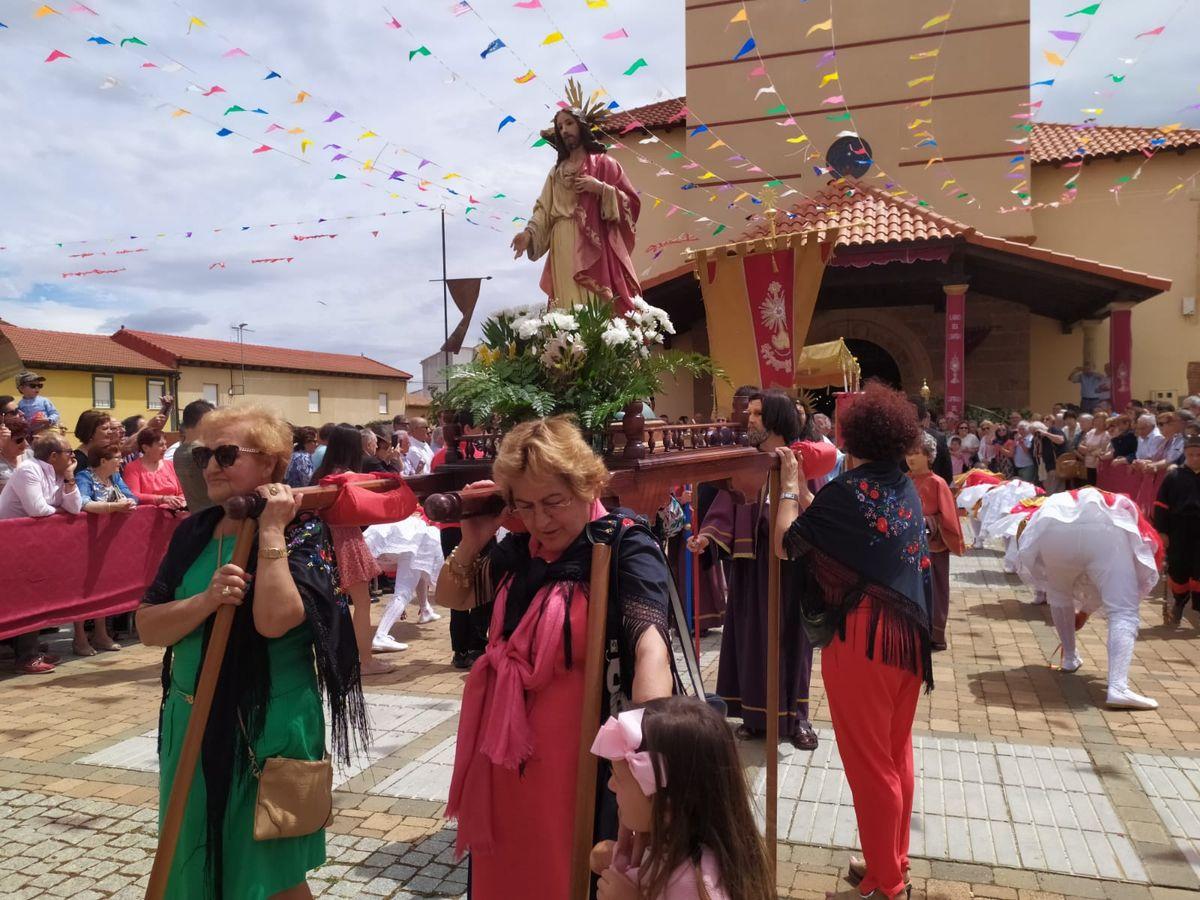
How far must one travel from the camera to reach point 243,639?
2.45 m

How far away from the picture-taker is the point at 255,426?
250cm

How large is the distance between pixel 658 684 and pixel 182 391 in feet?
143

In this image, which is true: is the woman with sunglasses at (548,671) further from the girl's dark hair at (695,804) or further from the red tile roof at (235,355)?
the red tile roof at (235,355)

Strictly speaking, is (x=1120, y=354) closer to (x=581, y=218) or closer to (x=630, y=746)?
(x=581, y=218)

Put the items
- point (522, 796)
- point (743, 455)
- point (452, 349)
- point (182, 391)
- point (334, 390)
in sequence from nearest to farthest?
point (522, 796) < point (743, 455) < point (452, 349) < point (182, 391) < point (334, 390)

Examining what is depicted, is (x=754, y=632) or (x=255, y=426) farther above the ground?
(x=255, y=426)

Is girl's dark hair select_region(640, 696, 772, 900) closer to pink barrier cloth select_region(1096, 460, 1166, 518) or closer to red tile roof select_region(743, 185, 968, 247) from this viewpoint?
pink barrier cloth select_region(1096, 460, 1166, 518)

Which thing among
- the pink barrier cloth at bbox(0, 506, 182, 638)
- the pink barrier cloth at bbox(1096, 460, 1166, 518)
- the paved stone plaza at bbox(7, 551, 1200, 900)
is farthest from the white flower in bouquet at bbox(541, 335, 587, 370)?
the pink barrier cloth at bbox(1096, 460, 1166, 518)

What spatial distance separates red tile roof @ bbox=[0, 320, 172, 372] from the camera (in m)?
35.2

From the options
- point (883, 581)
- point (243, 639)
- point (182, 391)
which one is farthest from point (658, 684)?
point (182, 391)

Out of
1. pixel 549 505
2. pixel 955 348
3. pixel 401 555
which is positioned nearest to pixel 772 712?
A: pixel 549 505

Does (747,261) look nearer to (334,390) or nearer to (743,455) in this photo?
(743,455)

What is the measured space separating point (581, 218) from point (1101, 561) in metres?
4.08

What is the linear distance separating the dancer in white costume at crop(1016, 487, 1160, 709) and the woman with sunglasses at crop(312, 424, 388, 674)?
4711 mm
